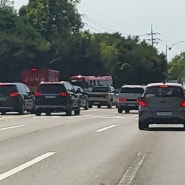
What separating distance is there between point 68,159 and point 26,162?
3.43 feet

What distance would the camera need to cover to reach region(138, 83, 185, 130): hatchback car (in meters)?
27.5

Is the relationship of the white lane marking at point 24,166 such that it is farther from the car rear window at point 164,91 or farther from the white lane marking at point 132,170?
the car rear window at point 164,91

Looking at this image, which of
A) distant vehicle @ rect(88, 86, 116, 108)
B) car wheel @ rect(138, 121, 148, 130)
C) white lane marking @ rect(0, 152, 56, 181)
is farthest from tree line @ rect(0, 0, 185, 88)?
white lane marking @ rect(0, 152, 56, 181)

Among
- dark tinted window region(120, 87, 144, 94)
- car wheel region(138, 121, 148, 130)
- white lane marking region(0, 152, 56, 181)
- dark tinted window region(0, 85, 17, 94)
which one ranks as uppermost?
dark tinted window region(0, 85, 17, 94)

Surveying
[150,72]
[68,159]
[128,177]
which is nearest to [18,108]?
[68,159]

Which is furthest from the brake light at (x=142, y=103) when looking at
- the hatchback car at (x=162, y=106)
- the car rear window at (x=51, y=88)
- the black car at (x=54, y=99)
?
the car rear window at (x=51, y=88)

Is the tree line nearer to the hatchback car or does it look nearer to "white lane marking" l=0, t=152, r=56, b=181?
the hatchback car

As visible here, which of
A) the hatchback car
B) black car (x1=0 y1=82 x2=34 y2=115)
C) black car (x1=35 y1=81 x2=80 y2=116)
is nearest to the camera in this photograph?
the hatchback car

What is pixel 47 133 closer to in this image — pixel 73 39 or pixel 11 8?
pixel 73 39

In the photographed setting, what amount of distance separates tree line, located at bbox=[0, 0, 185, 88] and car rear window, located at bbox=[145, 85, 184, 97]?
2253 inches

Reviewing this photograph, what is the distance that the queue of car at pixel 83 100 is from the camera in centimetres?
2759

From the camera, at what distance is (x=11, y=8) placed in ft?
379

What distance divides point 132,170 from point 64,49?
253 feet

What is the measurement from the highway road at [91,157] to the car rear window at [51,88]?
13964 millimetres
